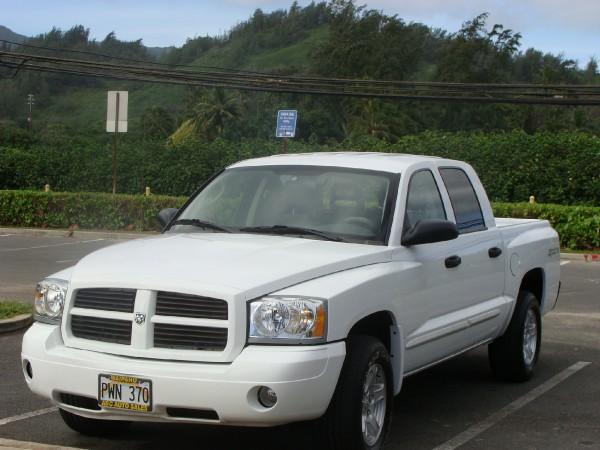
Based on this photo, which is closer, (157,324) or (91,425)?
(157,324)

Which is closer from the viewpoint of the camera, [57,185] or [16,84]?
[57,185]

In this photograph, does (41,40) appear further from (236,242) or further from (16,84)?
(236,242)

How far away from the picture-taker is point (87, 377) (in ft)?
18.7

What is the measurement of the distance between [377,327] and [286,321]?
104cm

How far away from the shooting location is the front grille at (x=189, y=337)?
5574 mm

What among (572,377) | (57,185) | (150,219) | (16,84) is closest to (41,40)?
(16,84)

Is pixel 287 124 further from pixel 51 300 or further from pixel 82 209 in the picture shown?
pixel 51 300

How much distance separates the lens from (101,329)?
5.85m

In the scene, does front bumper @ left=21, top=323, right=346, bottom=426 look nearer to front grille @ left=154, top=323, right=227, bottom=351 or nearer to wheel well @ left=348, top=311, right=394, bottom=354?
front grille @ left=154, top=323, right=227, bottom=351

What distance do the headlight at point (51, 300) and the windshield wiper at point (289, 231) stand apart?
4.36 feet

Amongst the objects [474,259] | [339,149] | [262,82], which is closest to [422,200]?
[474,259]

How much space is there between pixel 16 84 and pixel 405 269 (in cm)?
14812

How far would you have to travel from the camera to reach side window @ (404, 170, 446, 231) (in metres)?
7.15

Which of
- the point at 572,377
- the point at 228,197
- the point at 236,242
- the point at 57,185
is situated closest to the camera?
the point at 236,242
